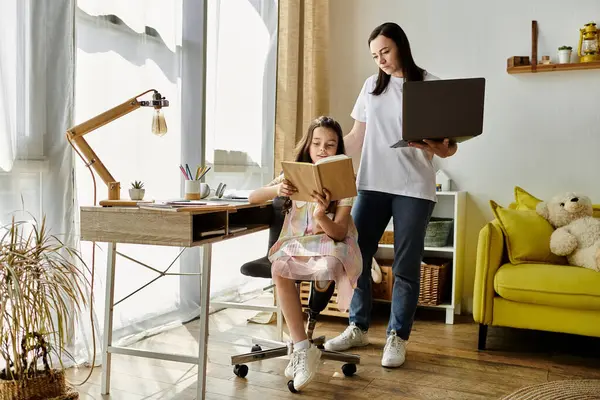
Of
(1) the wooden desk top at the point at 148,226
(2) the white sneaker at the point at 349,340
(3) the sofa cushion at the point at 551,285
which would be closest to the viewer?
(1) the wooden desk top at the point at 148,226

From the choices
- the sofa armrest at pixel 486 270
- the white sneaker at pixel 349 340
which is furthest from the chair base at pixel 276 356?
the sofa armrest at pixel 486 270

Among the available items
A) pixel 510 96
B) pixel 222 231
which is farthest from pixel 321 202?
pixel 510 96

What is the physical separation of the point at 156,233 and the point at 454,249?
5.95 feet

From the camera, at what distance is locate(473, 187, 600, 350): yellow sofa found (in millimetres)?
2541

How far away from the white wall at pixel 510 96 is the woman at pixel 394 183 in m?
1.09

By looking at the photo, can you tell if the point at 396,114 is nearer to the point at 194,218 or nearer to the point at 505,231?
the point at 505,231

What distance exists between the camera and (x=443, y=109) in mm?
2123

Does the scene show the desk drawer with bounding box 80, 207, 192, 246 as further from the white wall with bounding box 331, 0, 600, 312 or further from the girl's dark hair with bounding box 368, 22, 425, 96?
the white wall with bounding box 331, 0, 600, 312

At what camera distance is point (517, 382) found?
2.30m

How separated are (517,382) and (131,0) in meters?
2.16

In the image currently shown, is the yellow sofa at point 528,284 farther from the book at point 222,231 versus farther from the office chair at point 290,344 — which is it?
the book at point 222,231

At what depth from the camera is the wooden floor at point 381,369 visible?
85.4 inches

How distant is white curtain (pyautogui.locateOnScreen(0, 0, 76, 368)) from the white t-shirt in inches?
46.0

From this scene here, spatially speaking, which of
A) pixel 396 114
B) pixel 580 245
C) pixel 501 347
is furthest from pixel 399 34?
pixel 501 347
